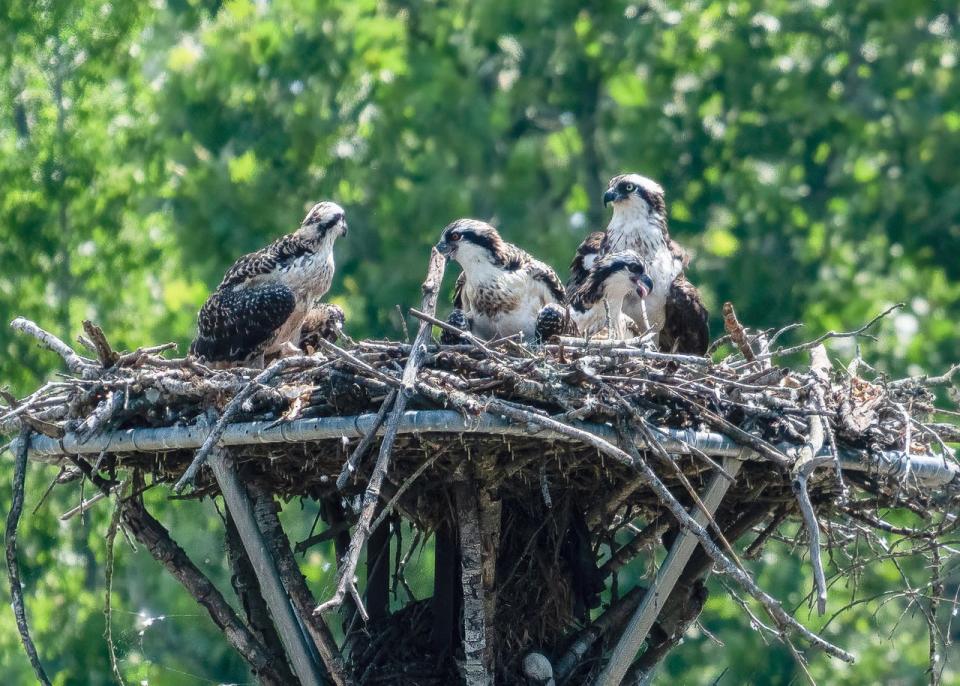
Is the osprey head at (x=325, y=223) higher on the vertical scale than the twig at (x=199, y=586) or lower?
higher

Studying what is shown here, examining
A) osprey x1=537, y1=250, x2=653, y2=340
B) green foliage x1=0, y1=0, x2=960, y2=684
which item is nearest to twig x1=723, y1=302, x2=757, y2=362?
osprey x1=537, y1=250, x2=653, y2=340

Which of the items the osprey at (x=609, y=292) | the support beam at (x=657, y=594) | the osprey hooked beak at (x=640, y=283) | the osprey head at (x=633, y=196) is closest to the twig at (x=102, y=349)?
the osprey at (x=609, y=292)

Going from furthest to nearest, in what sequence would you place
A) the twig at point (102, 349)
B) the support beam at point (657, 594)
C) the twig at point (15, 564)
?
the twig at point (102, 349) < the support beam at point (657, 594) < the twig at point (15, 564)

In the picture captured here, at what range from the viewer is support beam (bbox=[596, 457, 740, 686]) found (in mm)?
7828

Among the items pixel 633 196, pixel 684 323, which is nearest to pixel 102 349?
pixel 684 323

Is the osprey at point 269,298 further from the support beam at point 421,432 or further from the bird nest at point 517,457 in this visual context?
the support beam at point 421,432

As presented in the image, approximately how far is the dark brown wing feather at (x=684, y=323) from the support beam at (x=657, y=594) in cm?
225

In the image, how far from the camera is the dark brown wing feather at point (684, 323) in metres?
10.0

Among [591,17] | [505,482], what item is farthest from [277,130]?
[505,482]

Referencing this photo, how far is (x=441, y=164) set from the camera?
20.7 m

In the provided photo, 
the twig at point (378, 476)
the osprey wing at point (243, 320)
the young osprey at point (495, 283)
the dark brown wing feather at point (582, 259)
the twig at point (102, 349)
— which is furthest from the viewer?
the dark brown wing feather at point (582, 259)

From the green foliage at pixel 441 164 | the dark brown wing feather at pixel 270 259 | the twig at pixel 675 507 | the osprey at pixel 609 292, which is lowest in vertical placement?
the twig at pixel 675 507

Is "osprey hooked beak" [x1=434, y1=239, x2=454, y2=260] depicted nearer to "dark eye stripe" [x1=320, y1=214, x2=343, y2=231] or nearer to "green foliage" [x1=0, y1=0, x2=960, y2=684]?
"dark eye stripe" [x1=320, y1=214, x2=343, y2=231]

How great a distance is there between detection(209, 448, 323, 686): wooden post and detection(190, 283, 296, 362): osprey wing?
5.97 ft
